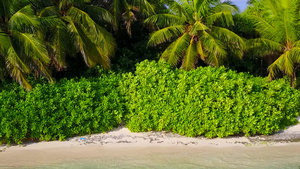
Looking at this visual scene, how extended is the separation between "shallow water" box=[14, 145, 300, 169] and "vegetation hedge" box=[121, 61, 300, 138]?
2.68 feet

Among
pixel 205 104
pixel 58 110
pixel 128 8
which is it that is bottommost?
pixel 58 110

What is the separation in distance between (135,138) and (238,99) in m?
3.27

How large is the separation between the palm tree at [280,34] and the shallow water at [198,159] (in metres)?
4.22

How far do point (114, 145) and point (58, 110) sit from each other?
1867mm

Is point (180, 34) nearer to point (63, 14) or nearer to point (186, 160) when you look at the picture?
point (63, 14)

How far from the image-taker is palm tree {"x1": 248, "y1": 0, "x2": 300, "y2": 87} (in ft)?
37.9

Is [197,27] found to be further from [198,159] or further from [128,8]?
[198,159]

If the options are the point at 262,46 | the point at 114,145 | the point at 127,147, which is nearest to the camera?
the point at 127,147

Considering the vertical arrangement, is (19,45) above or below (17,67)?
above

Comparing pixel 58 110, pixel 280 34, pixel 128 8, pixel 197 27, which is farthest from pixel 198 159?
pixel 280 34

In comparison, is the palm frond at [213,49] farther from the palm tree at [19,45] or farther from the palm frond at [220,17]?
the palm tree at [19,45]

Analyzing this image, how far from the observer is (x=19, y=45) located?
27.5 ft

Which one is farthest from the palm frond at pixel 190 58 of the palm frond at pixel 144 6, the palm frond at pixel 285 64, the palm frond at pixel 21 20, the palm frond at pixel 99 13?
the palm frond at pixel 21 20

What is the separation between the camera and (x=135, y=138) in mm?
8930
